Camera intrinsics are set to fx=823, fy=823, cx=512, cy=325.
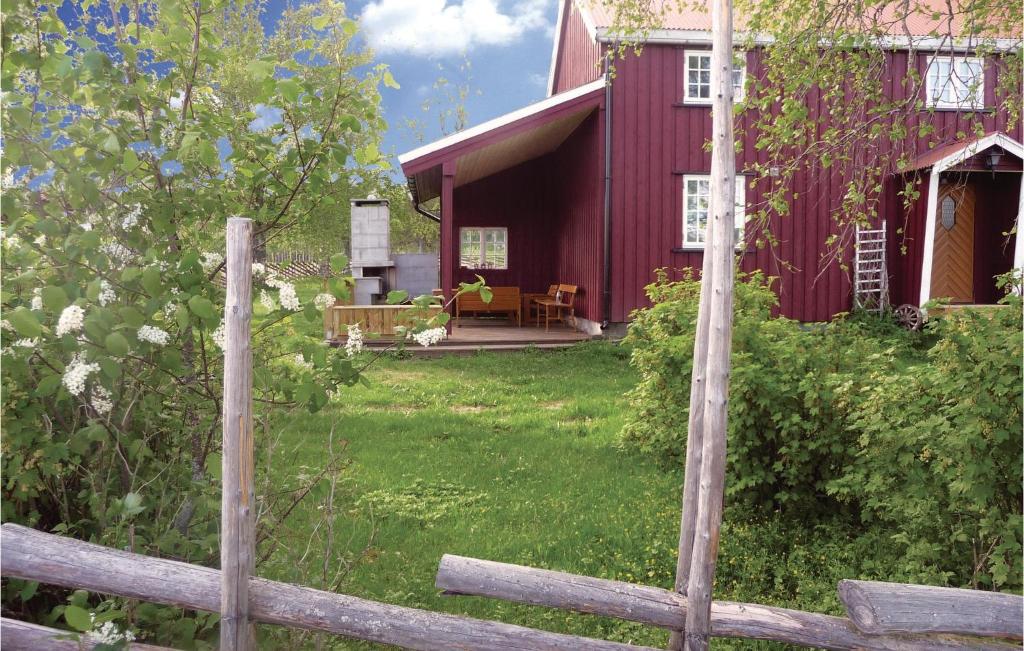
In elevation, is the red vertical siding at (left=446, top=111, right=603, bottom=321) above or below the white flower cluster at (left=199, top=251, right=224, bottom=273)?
above

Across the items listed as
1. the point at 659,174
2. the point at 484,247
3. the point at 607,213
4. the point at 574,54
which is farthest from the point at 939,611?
the point at 484,247

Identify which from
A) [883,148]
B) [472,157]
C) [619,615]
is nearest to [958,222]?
[883,148]

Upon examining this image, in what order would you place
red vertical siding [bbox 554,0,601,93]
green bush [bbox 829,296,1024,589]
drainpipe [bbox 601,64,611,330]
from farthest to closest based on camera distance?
red vertical siding [bbox 554,0,601,93] → drainpipe [bbox 601,64,611,330] → green bush [bbox 829,296,1024,589]

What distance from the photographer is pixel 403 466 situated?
6.95 m

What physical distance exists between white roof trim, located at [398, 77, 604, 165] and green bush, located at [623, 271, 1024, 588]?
Answer: 6.84 metres

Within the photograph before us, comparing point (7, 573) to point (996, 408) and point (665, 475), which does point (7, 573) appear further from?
point (665, 475)

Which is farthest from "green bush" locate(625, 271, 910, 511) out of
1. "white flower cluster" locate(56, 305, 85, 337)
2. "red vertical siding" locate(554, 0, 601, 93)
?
"red vertical siding" locate(554, 0, 601, 93)

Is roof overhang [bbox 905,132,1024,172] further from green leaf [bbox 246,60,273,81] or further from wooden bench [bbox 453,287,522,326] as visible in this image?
green leaf [bbox 246,60,273,81]

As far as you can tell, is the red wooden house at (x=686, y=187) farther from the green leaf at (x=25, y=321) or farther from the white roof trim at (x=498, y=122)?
the green leaf at (x=25, y=321)

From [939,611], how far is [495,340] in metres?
11.3

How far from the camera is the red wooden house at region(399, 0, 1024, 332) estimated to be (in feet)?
45.2

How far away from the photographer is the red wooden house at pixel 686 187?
13.8 metres

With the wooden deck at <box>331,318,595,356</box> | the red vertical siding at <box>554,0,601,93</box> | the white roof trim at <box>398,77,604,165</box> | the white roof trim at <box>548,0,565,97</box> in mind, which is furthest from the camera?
the white roof trim at <box>548,0,565,97</box>

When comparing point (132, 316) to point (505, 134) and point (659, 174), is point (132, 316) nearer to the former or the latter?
point (505, 134)
